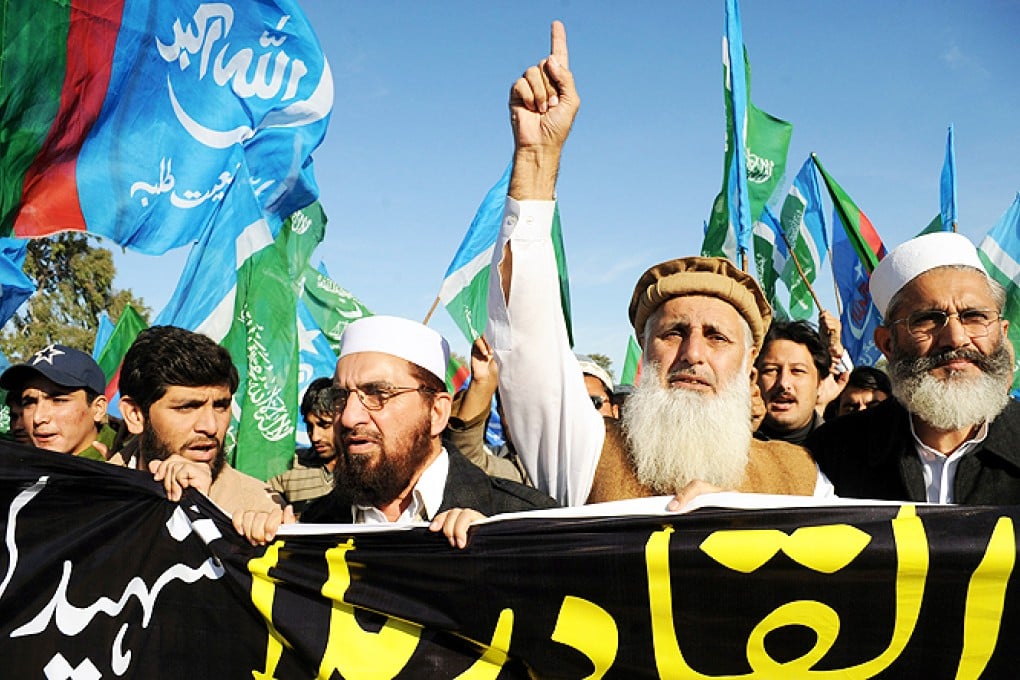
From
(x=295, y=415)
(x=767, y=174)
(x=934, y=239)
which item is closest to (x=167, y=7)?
(x=295, y=415)

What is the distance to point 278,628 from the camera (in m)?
2.54

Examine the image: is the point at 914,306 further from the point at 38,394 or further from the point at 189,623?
the point at 38,394

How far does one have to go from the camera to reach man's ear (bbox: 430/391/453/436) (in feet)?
9.74

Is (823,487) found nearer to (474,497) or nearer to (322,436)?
(474,497)

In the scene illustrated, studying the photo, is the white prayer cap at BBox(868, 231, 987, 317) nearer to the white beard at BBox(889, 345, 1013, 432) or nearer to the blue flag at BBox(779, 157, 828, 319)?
the white beard at BBox(889, 345, 1013, 432)

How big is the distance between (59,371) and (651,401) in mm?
2680

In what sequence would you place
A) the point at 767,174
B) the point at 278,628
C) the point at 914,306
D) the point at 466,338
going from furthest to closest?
the point at 767,174 < the point at 466,338 < the point at 914,306 < the point at 278,628

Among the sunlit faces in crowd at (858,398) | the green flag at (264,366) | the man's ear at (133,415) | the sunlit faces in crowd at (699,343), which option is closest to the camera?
the sunlit faces in crowd at (699,343)

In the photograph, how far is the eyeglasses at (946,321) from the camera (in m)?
2.84

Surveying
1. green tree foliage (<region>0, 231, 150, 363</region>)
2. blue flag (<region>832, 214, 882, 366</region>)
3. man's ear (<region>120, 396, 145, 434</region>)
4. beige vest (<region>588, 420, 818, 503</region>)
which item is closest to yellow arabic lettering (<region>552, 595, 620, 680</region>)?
beige vest (<region>588, 420, 818, 503</region>)

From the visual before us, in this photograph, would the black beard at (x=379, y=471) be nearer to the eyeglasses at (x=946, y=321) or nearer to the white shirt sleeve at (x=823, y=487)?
the white shirt sleeve at (x=823, y=487)

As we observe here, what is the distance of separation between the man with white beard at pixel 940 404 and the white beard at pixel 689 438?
305 mm

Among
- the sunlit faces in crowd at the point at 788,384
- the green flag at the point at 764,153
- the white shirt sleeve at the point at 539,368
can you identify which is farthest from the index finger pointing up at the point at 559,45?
the green flag at the point at 764,153

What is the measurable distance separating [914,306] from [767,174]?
6361 millimetres
